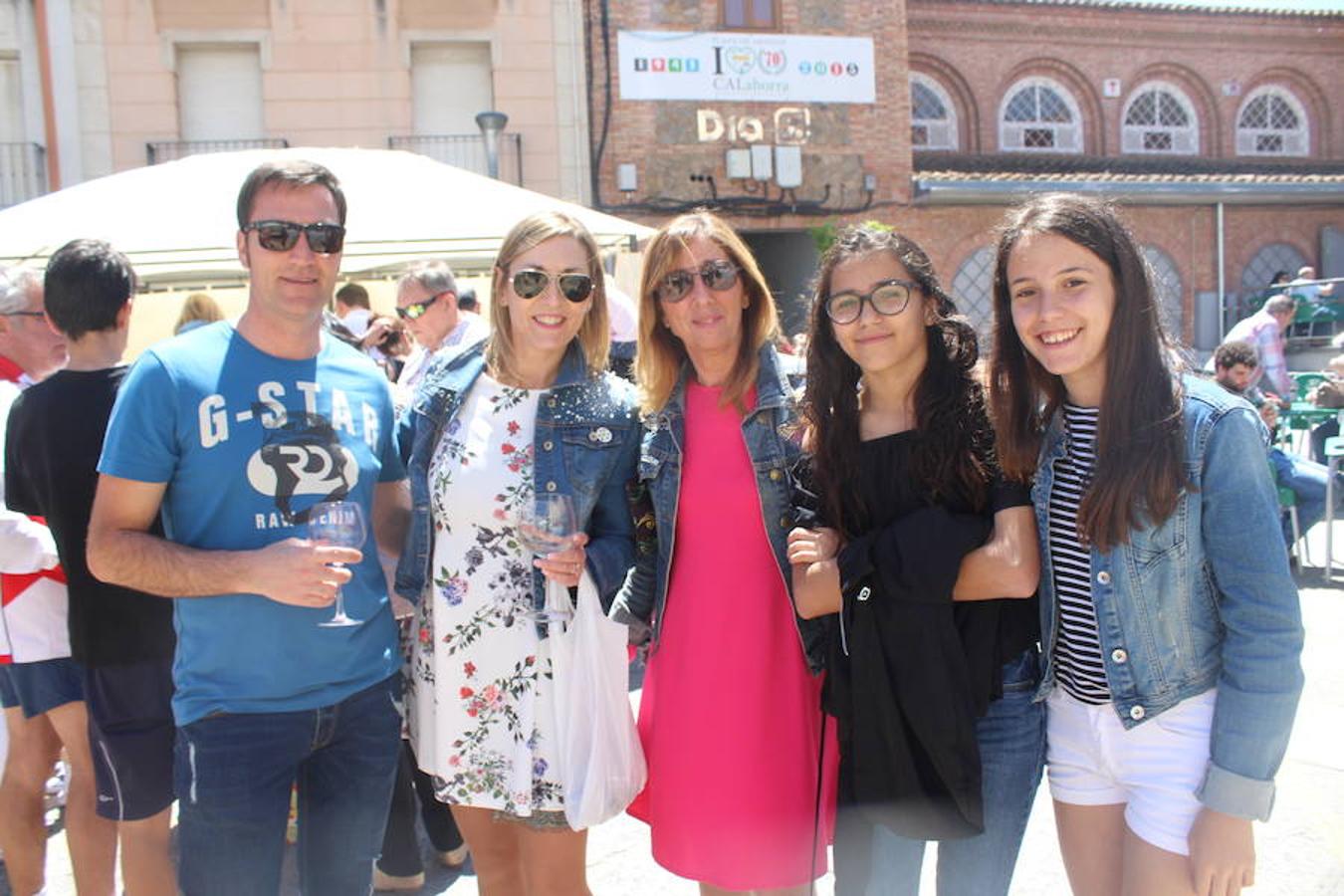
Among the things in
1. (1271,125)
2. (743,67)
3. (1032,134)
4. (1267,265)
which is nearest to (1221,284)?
(1267,265)

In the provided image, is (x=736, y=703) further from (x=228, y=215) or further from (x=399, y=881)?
(x=228, y=215)

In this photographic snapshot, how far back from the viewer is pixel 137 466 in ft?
6.84

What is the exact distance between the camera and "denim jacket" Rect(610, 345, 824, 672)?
2.45 m

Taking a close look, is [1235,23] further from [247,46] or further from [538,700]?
[538,700]

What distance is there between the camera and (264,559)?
2.06 m

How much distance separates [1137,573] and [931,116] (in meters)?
19.3

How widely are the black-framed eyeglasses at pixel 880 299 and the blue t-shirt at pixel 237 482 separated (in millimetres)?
1243

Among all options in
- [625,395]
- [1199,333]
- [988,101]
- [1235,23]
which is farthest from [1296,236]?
[625,395]

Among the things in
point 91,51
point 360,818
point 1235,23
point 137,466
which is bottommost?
point 360,818

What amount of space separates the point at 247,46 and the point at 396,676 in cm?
1471

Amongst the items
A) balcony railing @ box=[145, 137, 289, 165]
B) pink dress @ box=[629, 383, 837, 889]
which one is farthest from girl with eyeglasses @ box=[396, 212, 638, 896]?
balcony railing @ box=[145, 137, 289, 165]

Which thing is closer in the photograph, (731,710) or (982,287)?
(731,710)

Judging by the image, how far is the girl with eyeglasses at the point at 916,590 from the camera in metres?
2.13

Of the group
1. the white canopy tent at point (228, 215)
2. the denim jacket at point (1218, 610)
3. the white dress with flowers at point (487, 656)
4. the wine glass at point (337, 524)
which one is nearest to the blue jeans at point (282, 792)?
the white dress with flowers at point (487, 656)
